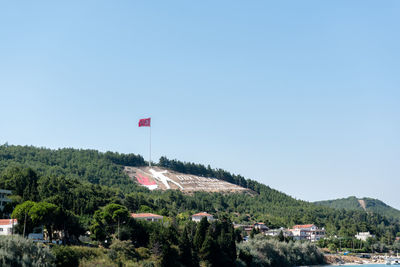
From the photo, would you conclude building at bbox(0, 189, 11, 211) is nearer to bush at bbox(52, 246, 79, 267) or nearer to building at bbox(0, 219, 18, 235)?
building at bbox(0, 219, 18, 235)

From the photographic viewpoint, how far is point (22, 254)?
4466 centimetres

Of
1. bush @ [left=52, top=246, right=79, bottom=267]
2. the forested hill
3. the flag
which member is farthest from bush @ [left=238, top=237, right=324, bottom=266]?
the flag

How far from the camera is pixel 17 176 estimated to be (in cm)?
9594

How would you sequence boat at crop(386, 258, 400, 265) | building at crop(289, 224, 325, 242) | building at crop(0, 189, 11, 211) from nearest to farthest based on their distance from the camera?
building at crop(0, 189, 11, 211) → boat at crop(386, 258, 400, 265) → building at crop(289, 224, 325, 242)

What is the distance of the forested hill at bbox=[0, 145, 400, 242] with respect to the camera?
93.6m

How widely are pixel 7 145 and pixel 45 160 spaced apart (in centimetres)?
2479

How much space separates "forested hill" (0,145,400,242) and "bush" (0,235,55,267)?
3135 cm

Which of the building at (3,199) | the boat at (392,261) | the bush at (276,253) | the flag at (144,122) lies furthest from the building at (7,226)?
the boat at (392,261)

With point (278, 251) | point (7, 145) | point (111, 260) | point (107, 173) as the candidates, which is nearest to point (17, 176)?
point (111, 260)

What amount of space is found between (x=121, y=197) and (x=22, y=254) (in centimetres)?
8765

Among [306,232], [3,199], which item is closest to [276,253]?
[3,199]

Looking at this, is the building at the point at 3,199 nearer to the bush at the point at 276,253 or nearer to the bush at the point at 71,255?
the bush at the point at 71,255

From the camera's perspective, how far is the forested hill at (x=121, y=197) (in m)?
93.6

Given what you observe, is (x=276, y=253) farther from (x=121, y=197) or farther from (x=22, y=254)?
(x=121, y=197)
